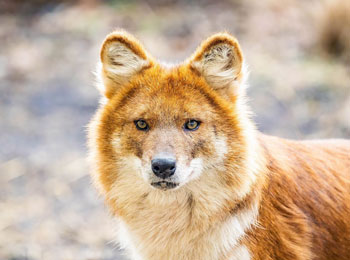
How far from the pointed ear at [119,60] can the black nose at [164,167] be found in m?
0.94

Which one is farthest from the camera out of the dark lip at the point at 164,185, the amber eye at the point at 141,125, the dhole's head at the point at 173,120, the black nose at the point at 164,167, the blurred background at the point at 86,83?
the blurred background at the point at 86,83

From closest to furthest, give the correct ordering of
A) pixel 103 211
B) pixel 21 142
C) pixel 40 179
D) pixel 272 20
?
pixel 103 211 < pixel 40 179 < pixel 21 142 < pixel 272 20

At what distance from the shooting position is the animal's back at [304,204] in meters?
4.07

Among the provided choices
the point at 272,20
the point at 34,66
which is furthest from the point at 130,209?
the point at 272,20

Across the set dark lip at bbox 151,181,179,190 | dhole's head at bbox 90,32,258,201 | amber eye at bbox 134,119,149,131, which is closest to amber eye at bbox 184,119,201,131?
dhole's head at bbox 90,32,258,201

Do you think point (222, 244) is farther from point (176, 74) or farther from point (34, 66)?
point (34, 66)

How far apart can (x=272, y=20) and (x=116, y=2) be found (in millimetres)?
3662

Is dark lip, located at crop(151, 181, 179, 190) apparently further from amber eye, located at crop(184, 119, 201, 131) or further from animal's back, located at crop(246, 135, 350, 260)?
animal's back, located at crop(246, 135, 350, 260)

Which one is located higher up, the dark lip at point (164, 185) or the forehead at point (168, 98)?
the forehead at point (168, 98)

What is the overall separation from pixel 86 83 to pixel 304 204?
6144 millimetres

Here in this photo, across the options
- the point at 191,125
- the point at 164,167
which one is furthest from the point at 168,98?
the point at 164,167

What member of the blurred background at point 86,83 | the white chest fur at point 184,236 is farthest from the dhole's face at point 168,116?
the blurred background at point 86,83

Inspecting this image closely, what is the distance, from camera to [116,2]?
12.4m

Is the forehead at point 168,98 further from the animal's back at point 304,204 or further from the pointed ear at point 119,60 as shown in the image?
the animal's back at point 304,204
